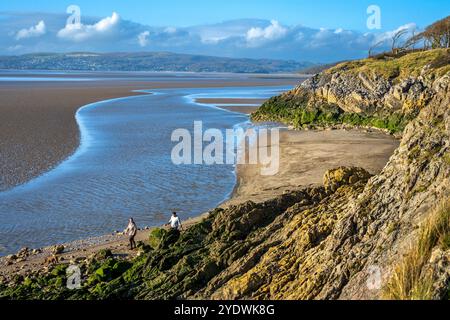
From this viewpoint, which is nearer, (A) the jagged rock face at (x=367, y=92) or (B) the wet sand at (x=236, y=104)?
(A) the jagged rock face at (x=367, y=92)

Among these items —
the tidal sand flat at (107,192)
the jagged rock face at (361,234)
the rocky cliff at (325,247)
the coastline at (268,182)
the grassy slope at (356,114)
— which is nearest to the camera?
the rocky cliff at (325,247)

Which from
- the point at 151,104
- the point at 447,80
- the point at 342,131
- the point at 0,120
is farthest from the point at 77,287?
the point at 151,104

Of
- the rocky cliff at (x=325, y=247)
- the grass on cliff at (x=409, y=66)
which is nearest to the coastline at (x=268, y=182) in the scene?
the rocky cliff at (x=325, y=247)

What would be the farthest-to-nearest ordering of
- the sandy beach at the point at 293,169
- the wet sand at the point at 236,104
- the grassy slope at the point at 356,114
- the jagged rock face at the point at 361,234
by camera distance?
the wet sand at the point at 236,104
the grassy slope at the point at 356,114
the sandy beach at the point at 293,169
the jagged rock face at the point at 361,234

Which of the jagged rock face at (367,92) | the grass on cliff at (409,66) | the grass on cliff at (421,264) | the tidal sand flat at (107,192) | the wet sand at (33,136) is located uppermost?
the grass on cliff at (409,66)

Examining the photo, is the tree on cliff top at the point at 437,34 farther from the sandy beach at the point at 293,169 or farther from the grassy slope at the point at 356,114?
the sandy beach at the point at 293,169

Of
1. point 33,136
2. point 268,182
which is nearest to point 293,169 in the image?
point 268,182
